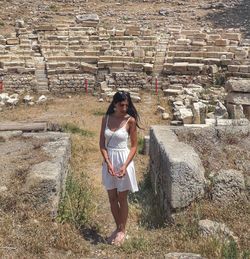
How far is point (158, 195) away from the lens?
7703 millimetres

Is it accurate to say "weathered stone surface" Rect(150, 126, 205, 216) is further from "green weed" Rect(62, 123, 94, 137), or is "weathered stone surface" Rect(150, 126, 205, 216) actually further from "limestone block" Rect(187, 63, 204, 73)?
"limestone block" Rect(187, 63, 204, 73)

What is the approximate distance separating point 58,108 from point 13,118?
1784mm

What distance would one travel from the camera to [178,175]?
646 centimetres

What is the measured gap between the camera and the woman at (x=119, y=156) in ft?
19.9

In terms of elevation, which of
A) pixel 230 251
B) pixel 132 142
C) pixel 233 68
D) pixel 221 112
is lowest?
pixel 233 68

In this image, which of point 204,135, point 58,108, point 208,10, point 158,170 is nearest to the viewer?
point 158,170

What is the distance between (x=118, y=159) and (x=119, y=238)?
3.22 ft

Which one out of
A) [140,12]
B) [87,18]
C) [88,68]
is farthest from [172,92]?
[140,12]

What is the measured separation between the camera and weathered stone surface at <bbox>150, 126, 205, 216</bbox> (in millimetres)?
6410

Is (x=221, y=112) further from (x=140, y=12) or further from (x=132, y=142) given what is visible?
(x=140, y=12)

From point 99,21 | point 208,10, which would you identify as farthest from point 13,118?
point 208,10

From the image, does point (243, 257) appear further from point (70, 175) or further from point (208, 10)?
point (208, 10)

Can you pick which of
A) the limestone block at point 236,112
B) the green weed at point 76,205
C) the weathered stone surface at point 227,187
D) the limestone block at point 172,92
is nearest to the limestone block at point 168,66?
Answer: the limestone block at point 172,92

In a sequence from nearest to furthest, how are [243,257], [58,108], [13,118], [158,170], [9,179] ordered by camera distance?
[243,257]
[9,179]
[158,170]
[13,118]
[58,108]
